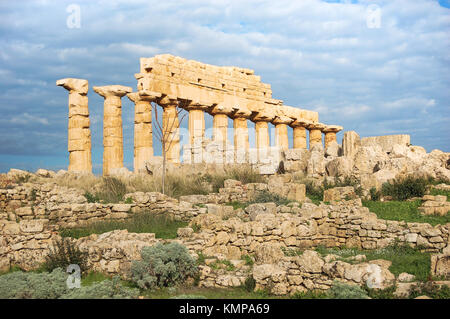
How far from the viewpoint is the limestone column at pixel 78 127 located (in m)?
20.1

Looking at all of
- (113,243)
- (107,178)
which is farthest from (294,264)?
(107,178)

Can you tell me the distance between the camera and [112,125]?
67.7 feet

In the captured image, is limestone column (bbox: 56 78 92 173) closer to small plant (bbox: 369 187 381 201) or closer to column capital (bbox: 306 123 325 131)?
small plant (bbox: 369 187 381 201)

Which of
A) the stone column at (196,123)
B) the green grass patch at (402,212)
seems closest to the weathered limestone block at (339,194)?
the green grass patch at (402,212)

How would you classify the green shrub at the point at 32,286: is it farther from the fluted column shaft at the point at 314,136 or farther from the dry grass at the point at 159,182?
the fluted column shaft at the point at 314,136

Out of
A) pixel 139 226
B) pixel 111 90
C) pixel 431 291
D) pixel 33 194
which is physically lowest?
pixel 431 291

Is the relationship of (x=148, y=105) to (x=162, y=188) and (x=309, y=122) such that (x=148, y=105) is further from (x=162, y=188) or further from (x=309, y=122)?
(x=309, y=122)

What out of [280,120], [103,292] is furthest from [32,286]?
[280,120]

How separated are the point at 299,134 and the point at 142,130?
42.1ft

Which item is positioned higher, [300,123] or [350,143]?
[300,123]

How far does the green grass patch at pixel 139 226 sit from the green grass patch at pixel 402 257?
386 centimetres

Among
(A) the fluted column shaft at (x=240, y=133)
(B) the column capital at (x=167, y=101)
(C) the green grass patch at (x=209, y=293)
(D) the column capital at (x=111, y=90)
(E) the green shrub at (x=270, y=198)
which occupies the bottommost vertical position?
(C) the green grass patch at (x=209, y=293)

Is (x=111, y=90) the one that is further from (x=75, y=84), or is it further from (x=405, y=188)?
(x=405, y=188)

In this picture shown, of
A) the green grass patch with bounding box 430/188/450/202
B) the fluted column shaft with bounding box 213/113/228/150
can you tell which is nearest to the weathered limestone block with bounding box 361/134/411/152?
the green grass patch with bounding box 430/188/450/202
